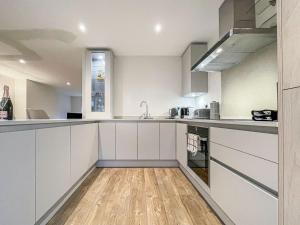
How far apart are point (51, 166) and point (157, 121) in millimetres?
2335

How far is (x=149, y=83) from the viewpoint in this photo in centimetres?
454

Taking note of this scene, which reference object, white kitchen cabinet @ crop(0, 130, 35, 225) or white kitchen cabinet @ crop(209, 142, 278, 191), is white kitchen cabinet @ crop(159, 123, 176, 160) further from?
white kitchen cabinet @ crop(0, 130, 35, 225)

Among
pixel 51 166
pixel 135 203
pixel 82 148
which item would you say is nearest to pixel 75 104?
pixel 82 148

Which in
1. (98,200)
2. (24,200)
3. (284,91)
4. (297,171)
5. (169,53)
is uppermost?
(169,53)

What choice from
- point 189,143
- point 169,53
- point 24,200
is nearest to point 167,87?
point 169,53

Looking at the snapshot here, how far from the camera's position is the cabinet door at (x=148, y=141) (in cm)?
376

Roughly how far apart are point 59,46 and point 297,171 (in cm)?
432

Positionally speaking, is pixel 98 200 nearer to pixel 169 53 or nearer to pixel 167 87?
pixel 167 87

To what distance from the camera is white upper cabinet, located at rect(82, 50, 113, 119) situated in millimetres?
4156

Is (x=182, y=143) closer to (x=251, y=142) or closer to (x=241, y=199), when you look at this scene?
(x=241, y=199)

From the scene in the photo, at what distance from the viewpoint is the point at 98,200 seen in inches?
87.0

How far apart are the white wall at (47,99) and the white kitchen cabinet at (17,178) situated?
7.47 m

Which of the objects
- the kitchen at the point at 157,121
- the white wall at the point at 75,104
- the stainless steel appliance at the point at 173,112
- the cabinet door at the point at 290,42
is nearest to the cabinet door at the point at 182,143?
the kitchen at the point at 157,121

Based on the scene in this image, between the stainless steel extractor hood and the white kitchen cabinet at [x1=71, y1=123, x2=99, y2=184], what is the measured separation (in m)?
1.76
